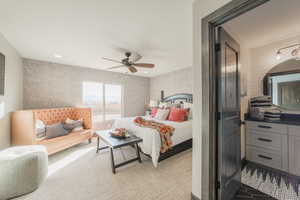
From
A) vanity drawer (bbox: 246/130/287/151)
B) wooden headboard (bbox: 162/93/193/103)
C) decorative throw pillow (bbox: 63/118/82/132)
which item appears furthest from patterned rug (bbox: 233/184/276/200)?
decorative throw pillow (bbox: 63/118/82/132)

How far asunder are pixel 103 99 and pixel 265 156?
491 centimetres

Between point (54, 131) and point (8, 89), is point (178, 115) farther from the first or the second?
point (8, 89)

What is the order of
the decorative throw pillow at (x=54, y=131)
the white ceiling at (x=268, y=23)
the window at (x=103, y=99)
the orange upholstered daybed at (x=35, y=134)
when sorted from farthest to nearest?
the window at (x=103, y=99)
the decorative throw pillow at (x=54, y=131)
the orange upholstered daybed at (x=35, y=134)
the white ceiling at (x=268, y=23)

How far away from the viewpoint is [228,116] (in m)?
1.47

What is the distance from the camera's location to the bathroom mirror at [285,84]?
7.11 feet

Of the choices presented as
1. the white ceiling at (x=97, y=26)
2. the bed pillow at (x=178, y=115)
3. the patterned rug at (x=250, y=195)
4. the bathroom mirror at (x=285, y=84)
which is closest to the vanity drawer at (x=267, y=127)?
the bathroom mirror at (x=285, y=84)

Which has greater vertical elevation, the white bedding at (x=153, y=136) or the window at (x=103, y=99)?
the window at (x=103, y=99)

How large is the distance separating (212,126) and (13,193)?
2.70 meters

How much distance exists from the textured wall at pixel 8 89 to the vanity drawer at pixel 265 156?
Answer: 4798 millimetres

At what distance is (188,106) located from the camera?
159 inches

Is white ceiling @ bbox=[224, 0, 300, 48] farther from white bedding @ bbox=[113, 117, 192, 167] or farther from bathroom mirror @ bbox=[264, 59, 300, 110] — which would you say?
white bedding @ bbox=[113, 117, 192, 167]

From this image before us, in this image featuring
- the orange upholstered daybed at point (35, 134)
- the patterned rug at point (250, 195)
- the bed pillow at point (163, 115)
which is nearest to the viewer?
the patterned rug at point (250, 195)

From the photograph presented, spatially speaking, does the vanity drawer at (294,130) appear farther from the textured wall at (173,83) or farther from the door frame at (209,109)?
the textured wall at (173,83)

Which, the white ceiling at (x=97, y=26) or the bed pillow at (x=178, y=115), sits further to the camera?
the bed pillow at (x=178, y=115)
